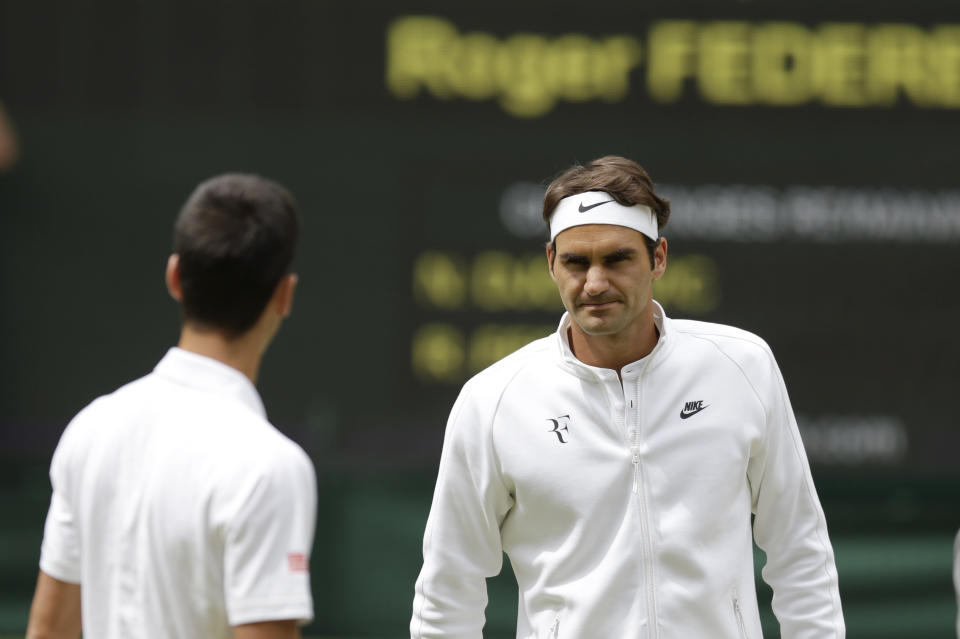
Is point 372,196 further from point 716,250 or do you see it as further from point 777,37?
point 777,37

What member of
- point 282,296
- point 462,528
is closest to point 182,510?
point 282,296

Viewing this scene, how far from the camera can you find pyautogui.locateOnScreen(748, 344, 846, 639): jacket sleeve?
9.57 feet

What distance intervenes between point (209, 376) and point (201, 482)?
8.0 inches

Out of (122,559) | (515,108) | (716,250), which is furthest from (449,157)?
(122,559)

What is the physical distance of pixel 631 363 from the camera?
296cm

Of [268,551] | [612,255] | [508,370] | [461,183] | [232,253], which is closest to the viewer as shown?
[268,551]

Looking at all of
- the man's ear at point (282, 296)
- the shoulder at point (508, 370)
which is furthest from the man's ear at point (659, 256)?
the man's ear at point (282, 296)

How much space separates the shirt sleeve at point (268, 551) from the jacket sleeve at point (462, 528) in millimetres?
972

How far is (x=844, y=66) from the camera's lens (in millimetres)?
6199

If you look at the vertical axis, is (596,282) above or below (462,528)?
above

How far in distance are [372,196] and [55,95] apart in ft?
4.71

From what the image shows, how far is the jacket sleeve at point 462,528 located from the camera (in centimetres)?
296

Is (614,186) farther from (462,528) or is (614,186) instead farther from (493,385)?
(462,528)

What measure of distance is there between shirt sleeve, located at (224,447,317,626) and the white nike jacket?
961mm
